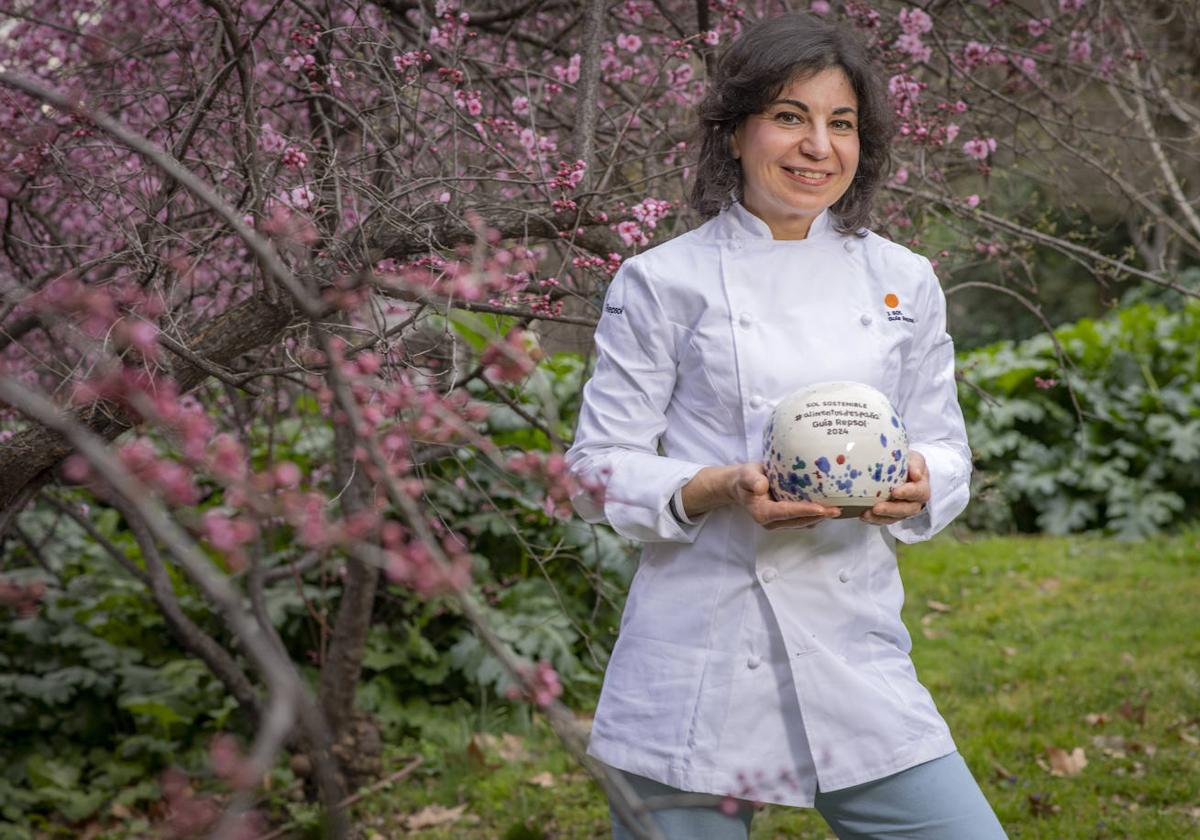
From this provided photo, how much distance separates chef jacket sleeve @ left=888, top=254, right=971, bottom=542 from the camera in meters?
2.11

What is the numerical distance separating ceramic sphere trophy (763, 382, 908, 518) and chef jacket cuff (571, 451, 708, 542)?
0.15 meters

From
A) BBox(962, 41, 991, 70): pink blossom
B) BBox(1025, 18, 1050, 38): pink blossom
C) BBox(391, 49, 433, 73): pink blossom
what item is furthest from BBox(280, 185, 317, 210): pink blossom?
BBox(1025, 18, 1050, 38): pink blossom

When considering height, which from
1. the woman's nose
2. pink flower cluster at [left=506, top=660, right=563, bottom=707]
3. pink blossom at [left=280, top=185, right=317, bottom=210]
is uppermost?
the woman's nose

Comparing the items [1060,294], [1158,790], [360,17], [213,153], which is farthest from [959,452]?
[1060,294]

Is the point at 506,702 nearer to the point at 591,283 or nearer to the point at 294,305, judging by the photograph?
the point at 591,283

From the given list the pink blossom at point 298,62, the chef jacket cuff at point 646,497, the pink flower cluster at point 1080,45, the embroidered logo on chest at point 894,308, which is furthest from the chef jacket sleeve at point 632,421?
the pink flower cluster at point 1080,45

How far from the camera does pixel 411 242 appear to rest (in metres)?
2.59

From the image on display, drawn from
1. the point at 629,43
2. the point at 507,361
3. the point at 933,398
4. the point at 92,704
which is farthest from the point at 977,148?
the point at 92,704

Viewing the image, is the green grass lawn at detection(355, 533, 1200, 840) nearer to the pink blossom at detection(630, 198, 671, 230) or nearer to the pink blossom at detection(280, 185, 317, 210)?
the pink blossom at detection(630, 198, 671, 230)

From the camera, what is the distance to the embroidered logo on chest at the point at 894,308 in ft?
6.88

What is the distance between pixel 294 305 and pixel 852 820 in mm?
1361

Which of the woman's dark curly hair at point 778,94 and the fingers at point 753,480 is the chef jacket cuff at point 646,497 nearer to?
the fingers at point 753,480

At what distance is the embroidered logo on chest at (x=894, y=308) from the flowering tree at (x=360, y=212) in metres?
0.58

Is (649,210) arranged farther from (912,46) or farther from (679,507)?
(912,46)
